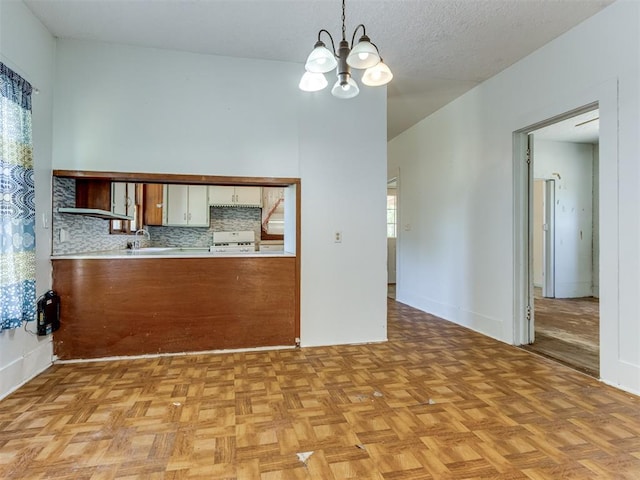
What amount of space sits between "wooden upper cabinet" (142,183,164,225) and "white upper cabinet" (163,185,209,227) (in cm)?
7

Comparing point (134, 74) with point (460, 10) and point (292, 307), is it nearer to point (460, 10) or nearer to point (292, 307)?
point (292, 307)

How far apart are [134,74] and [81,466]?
288 cm

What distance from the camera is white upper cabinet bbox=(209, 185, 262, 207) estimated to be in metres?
5.56

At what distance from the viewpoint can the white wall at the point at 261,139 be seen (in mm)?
2979

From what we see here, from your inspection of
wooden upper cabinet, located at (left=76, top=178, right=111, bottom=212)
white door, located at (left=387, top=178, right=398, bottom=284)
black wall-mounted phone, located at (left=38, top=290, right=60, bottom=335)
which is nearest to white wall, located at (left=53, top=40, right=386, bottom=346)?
wooden upper cabinet, located at (left=76, top=178, right=111, bottom=212)

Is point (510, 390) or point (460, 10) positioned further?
point (460, 10)

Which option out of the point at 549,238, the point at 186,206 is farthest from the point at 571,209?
the point at 186,206

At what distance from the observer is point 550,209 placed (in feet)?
19.6

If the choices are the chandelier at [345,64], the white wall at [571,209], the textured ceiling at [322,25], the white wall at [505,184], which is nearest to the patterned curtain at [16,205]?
the textured ceiling at [322,25]

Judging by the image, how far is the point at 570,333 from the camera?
147 inches

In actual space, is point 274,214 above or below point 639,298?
above

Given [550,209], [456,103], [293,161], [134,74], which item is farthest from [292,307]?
[550,209]

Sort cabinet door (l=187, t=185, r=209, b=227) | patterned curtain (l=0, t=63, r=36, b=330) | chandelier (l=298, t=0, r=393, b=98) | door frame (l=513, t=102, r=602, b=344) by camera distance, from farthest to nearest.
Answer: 1. cabinet door (l=187, t=185, r=209, b=227)
2. door frame (l=513, t=102, r=602, b=344)
3. patterned curtain (l=0, t=63, r=36, b=330)
4. chandelier (l=298, t=0, r=393, b=98)

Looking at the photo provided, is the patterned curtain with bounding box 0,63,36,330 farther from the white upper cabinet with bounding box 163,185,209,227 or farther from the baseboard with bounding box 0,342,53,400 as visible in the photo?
the white upper cabinet with bounding box 163,185,209,227
